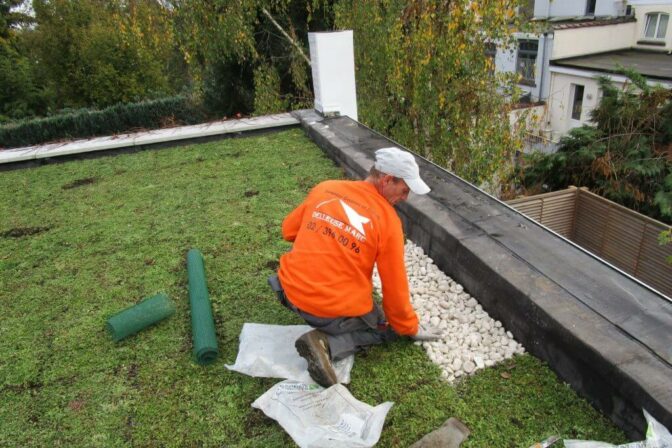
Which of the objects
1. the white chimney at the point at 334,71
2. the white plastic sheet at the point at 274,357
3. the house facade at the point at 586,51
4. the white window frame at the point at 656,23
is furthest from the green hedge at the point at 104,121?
the white window frame at the point at 656,23

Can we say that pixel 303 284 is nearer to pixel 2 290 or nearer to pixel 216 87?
pixel 2 290

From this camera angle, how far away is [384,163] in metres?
2.31

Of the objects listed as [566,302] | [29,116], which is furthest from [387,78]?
[29,116]

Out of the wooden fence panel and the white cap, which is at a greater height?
the white cap

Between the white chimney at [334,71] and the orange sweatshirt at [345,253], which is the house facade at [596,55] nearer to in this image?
the white chimney at [334,71]

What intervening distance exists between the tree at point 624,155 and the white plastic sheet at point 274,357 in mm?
6011

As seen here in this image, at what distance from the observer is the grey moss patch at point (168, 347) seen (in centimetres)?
225

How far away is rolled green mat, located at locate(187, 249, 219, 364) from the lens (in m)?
2.66

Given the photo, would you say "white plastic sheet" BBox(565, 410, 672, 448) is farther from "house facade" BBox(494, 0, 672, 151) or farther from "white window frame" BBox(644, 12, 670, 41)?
"white window frame" BBox(644, 12, 670, 41)

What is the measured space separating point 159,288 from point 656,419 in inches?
120

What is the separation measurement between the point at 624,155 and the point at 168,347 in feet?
25.0

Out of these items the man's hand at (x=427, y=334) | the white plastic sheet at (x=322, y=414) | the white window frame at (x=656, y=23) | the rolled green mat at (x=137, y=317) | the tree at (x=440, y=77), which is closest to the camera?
→ the white plastic sheet at (x=322, y=414)

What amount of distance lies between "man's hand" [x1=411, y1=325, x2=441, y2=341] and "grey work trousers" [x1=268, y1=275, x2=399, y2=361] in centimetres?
13

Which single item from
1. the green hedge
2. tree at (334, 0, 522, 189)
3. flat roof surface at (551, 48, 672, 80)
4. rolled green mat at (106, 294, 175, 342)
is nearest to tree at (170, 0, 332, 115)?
the green hedge
